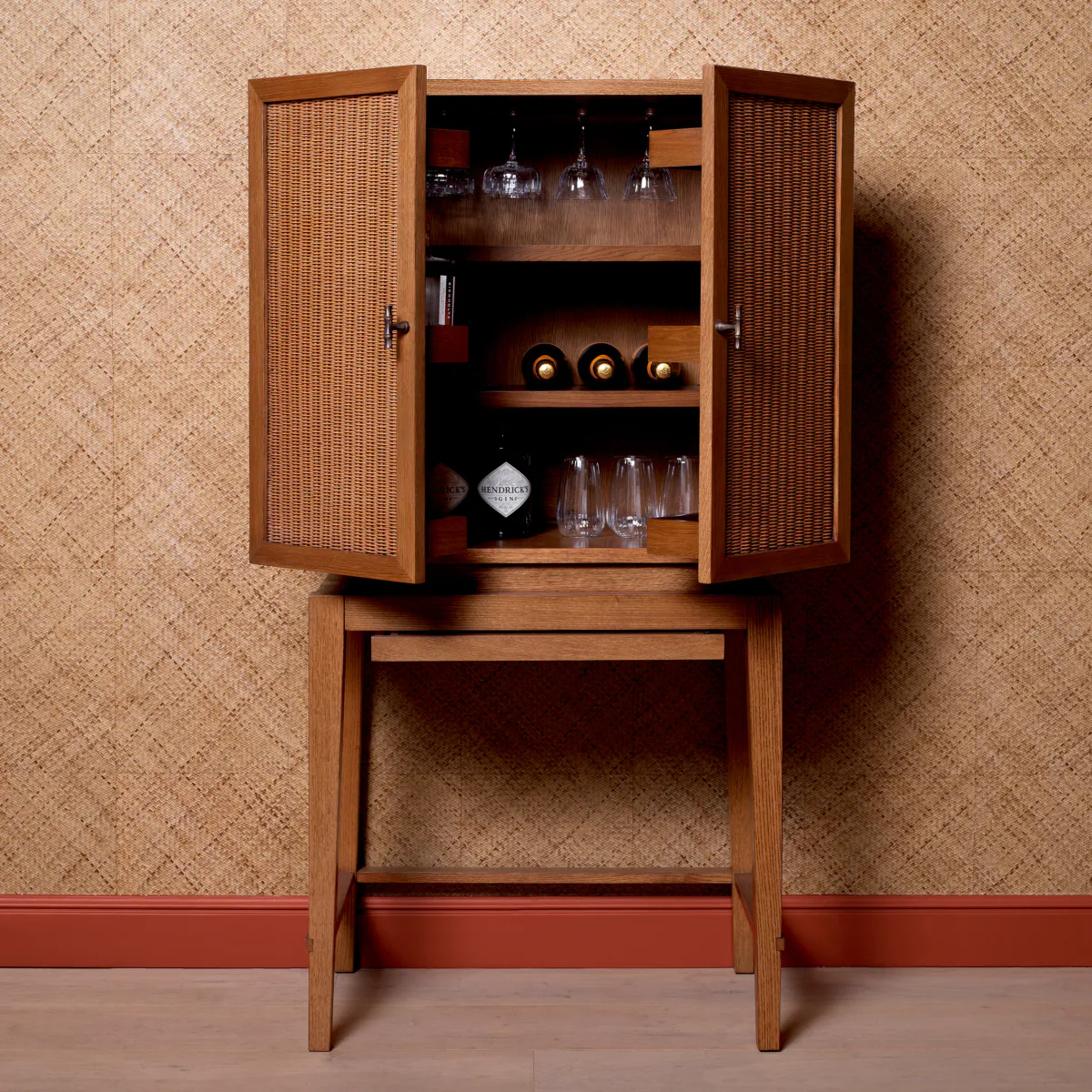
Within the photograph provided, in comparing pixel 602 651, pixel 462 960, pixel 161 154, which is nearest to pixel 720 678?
pixel 602 651

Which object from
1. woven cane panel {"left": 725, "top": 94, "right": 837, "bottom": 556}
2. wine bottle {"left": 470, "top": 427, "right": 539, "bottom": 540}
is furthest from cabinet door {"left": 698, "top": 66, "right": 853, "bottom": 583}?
wine bottle {"left": 470, "top": 427, "right": 539, "bottom": 540}

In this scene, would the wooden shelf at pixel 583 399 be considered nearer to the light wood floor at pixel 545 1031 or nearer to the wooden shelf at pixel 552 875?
the wooden shelf at pixel 552 875

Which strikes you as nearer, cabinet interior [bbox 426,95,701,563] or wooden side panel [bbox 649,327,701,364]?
wooden side panel [bbox 649,327,701,364]

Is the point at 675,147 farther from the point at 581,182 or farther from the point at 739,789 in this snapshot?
the point at 739,789

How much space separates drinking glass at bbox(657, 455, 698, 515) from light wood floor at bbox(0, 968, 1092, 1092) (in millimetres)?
999

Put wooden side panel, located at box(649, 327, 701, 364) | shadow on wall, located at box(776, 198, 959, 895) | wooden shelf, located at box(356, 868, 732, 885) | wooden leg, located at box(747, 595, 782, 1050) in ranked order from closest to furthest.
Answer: wooden side panel, located at box(649, 327, 701, 364) → wooden leg, located at box(747, 595, 782, 1050) → wooden shelf, located at box(356, 868, 732, 885) → shadow on wall, located at box(776, 198, 959, 895)

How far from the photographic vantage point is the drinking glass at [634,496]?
2.20m

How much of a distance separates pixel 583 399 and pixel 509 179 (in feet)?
1.57

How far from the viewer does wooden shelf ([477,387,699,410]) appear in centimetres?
210

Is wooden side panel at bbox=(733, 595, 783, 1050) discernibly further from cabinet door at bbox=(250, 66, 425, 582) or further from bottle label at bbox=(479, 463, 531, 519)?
A: cabinet door at bbox=(250, 66, 425, 582)

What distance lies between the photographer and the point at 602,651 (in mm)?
2035

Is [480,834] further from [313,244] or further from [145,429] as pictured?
[313,244]

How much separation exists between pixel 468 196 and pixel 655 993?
5.45ft

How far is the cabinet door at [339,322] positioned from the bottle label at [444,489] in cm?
24
